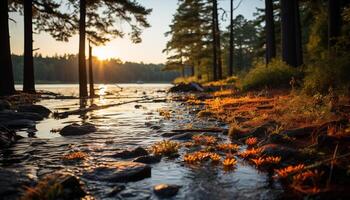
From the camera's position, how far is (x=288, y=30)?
17.5 m

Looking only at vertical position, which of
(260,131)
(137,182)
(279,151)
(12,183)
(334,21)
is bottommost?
(137,182)

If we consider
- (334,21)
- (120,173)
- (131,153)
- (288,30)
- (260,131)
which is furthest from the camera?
(288,30)

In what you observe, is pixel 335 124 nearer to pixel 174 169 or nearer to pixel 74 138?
pixel 174 169

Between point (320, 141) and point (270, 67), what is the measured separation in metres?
12.0

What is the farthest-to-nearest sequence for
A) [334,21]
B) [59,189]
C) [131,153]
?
[334,21] < [131,153] < [59,189]

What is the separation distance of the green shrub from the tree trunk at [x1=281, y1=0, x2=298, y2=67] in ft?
2.45

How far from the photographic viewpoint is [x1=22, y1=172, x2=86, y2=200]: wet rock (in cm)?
391

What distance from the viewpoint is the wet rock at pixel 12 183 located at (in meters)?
4.16

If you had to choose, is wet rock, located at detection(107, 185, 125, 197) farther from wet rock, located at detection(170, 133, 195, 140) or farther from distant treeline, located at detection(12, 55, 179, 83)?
distant treeline, located at detection(12, 55, 179, 83)

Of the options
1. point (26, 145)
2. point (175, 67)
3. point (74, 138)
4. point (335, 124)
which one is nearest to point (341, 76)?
point (335, 124)

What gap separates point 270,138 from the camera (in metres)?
6.56

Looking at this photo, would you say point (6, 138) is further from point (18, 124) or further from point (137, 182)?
point (137, 182)

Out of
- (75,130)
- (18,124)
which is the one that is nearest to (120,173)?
(75,130)

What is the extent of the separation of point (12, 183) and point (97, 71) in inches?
7082
